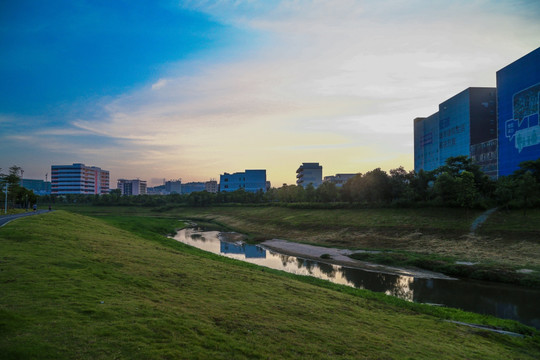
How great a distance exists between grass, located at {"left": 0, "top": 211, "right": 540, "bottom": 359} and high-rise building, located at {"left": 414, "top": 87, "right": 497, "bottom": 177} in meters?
102

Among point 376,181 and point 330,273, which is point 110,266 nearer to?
point 330,273

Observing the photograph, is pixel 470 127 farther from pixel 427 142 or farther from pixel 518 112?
pixel 427 142

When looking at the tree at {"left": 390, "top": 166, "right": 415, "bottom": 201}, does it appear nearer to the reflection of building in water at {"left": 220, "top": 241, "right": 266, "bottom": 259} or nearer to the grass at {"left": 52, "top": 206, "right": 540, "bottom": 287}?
the grass at {"left": 52, "top": 206, "right": 540, "bottom": 287}

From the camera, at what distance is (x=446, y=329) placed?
16.1m

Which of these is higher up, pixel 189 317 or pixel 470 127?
pixel 470 127

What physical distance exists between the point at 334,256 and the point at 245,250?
15769 mm

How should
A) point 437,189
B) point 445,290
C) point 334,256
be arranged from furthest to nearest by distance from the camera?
point 437,189 < point 334,256 < point 445,290

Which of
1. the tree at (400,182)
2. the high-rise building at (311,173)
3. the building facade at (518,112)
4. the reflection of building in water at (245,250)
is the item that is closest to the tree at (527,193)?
the tree at (400,182)

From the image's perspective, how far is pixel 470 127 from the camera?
10900 centimetres

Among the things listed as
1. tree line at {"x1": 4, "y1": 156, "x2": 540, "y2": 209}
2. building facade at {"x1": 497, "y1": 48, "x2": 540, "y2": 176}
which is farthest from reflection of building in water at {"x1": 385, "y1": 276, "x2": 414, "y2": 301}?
building facade at {"x1": 497, "y1": 48, "x2": 540, "y2": 176}

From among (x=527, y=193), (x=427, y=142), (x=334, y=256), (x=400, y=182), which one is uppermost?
(x=427, y=142)

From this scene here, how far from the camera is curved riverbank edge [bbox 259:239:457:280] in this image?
111 ft

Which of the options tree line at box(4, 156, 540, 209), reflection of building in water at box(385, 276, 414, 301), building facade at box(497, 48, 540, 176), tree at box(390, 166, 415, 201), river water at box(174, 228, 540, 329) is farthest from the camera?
building facade at box(497, 48, 540, 176)

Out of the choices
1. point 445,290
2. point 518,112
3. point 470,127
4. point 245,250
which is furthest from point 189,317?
point 470,127
